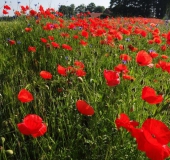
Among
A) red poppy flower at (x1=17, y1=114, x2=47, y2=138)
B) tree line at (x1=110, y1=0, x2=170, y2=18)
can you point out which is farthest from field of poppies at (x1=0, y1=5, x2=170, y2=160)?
tree line at (x1=110, y1=0, x2=170, y2=18)

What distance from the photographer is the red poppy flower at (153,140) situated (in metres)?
0.90

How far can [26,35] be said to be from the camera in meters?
4.15

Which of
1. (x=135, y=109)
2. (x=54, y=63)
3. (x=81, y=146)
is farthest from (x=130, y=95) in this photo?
(x=54, y=63)

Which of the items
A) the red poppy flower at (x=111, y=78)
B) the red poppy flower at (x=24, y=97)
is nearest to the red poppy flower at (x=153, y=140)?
the red poppy flower at (x=111, y=78)

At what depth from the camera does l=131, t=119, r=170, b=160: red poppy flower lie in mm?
903

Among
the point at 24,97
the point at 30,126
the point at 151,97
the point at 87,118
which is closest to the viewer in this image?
the point at 30,126

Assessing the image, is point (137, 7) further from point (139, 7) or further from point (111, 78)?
point (111, 78)

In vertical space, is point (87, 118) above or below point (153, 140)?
below

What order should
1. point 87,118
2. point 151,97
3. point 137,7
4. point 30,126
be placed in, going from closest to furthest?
point 30,126
point 151,97
point 87,118
point 137,7

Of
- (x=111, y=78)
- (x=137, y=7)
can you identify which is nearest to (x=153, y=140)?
(x=111, y=78)

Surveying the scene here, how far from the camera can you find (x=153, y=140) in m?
0.89

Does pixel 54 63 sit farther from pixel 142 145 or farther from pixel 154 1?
pixel 154 1

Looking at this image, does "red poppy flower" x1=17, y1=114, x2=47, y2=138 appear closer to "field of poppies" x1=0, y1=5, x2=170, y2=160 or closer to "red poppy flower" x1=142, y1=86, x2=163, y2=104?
"field of poppies" x1=0, y1=5, x2=170, y2=160

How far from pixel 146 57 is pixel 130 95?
13.0 inches
